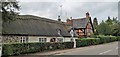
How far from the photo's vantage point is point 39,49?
79.4ft

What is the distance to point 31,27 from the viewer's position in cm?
3206

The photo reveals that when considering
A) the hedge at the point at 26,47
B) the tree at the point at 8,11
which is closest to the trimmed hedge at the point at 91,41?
the hedge at the point at 26,47


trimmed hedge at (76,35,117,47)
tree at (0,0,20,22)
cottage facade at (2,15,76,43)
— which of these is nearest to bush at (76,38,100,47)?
trimmed hedge at (76,35,117,47)

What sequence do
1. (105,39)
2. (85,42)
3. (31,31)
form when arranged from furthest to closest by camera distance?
(105,39) → (85,42) → (31,31)

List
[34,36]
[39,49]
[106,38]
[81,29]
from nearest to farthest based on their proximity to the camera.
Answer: [39,49] < [34,36] < [106,38] < [81,29]

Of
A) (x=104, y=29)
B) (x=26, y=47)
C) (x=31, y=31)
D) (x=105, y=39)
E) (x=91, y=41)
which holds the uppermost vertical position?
(x=104, y=29)

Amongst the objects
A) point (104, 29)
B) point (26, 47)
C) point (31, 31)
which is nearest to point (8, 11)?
point (26, 47)

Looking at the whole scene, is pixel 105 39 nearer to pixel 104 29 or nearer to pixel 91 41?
pixel 91 41

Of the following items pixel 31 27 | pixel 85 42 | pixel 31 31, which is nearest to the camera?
pixel 31 31

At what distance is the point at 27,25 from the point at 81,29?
3224cm

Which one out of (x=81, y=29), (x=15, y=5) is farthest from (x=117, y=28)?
(x=15, y=5)

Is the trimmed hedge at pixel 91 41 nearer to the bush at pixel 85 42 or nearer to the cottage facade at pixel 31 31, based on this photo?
the bush at pixel 85 42

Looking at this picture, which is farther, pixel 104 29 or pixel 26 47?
pixel 104 29

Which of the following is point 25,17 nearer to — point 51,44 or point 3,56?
point 51,44
